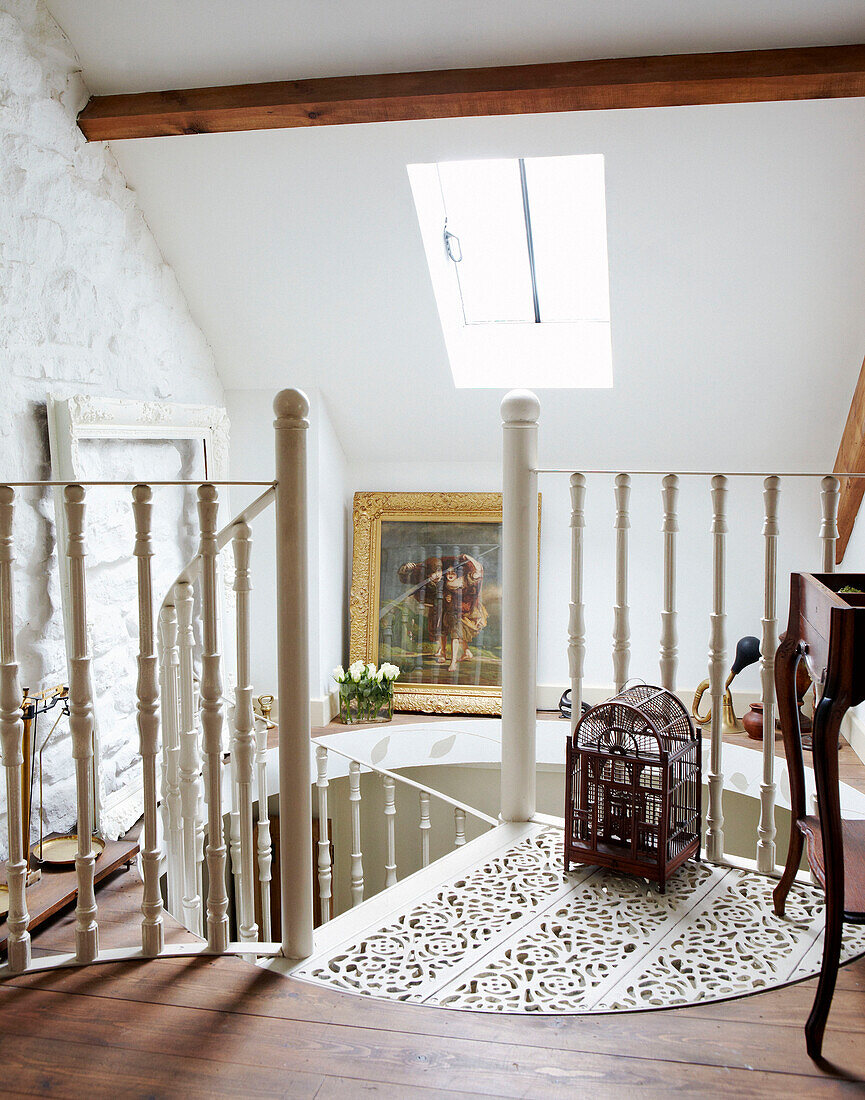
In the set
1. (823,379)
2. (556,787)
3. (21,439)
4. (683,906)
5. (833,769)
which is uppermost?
(823,379)

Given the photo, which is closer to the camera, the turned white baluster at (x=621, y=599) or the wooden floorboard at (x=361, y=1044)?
the wooden floorboard at (x=361, y=1044)

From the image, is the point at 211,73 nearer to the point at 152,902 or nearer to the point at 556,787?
the point at 152,902

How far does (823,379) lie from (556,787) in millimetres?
2262

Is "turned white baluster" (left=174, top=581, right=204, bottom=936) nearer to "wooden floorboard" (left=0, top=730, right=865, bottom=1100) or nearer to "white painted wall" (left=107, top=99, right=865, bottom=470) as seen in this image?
"wooden floorboard" (left=0, top=730, right=865, bottom=1100)

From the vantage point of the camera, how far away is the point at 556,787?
4379 millimetres

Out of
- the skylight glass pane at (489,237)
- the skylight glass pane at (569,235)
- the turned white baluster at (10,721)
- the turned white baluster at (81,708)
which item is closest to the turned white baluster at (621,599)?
the turned white baluster at (81,708)

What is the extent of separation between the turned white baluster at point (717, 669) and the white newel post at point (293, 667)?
3.30 ft

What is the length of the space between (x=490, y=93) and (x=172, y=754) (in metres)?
2.28

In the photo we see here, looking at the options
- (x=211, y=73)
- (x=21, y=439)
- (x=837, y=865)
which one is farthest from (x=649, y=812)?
(x=211, y=73)

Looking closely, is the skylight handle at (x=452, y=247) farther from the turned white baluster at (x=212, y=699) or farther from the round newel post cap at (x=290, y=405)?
the turned white baluster at (x=212, y=699)

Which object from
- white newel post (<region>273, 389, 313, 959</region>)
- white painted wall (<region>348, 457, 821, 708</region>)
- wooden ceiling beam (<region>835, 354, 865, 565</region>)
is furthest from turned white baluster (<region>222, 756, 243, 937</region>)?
wooden ceiling beam (<region>835, 354, 865, 565</region>)

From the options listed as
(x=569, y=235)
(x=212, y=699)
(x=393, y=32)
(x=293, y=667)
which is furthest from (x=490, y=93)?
(x=212, y=699)

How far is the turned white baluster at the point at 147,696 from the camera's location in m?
1.74

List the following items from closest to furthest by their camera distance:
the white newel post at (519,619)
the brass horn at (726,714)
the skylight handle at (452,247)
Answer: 1. the white newel post at (519,619)
2. the skylight handle at (452,247)
3. the brass horn at (726,714)
